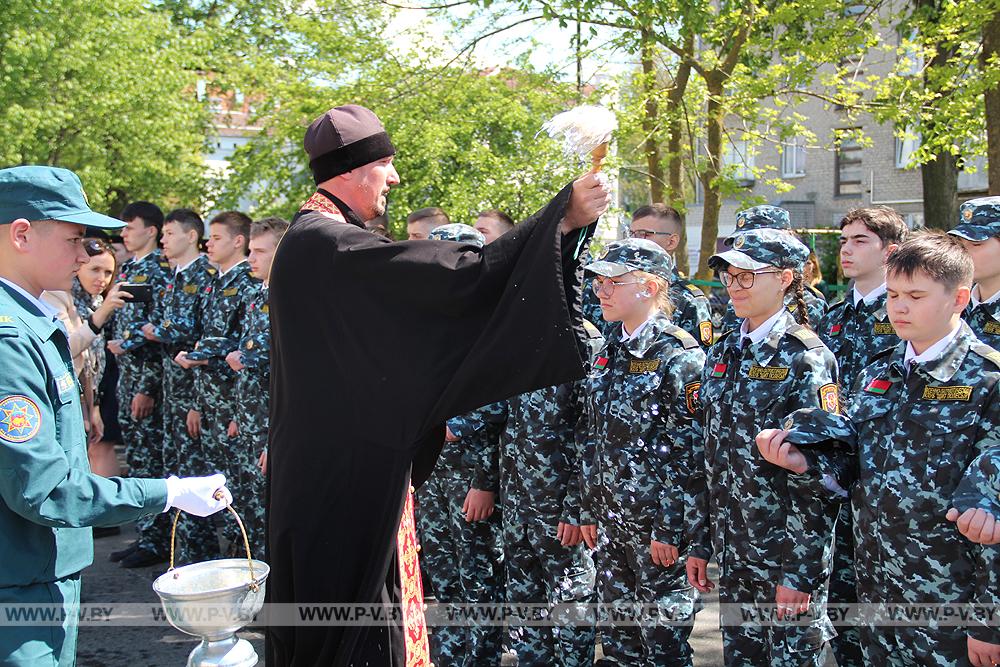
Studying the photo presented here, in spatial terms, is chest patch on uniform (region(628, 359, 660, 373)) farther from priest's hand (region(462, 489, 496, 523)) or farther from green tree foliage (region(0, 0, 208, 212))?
green tree foliage (region(0, 0, 208, 212))

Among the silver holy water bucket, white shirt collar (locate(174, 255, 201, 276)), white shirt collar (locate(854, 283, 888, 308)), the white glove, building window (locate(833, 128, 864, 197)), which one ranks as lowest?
the silver holy water bucket

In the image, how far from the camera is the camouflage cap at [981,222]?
391cm

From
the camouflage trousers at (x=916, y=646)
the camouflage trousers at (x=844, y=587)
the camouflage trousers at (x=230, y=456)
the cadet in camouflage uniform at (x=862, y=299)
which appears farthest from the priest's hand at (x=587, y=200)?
the camouflage trousers at (x=230, y=456)

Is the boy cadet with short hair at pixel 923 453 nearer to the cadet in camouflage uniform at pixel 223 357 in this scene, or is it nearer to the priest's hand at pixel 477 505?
the priest's hand at pixel 477 505

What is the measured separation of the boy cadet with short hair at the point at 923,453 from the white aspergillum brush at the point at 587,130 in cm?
150

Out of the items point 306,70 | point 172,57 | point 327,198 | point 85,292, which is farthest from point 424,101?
point 327,198

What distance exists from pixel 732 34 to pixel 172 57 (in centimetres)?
1115

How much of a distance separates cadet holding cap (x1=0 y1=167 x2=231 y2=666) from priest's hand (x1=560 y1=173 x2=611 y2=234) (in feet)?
4.71

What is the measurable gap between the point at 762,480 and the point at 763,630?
0.63m

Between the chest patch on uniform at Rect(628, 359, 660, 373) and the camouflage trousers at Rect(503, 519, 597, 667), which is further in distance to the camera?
the camouflage trousers at Rect(503, 519, 597, 667)

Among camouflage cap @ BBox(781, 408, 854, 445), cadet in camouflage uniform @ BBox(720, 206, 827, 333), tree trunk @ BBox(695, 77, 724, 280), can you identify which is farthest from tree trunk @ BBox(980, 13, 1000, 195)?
camouflage cap @ BBox(781, 408, 854, 445)

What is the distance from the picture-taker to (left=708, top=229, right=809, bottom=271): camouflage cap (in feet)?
12.2

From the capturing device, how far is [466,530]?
15.5 feet

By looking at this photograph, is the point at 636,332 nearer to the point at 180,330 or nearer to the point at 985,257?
the point at 985,257
